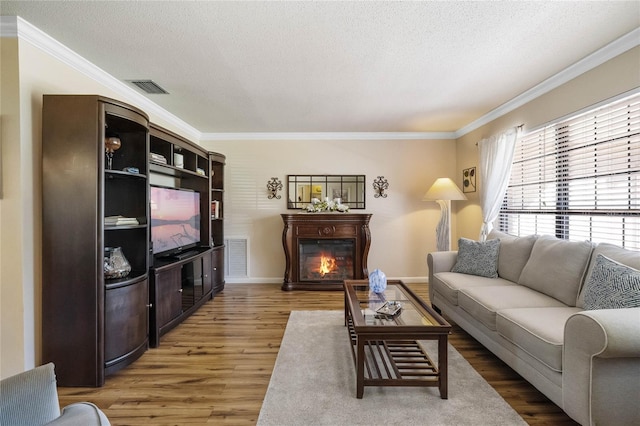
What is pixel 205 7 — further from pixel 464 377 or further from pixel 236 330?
pixel 464 377

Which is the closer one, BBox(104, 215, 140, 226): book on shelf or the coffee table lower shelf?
the coffee table lower shelf

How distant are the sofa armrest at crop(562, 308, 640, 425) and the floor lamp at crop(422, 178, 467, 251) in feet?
8.69

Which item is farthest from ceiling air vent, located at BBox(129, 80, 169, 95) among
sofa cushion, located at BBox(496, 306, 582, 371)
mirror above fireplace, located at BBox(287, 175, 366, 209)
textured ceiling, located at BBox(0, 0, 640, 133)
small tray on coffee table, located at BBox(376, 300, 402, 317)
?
sofa cushion, located at BBox(496, 306, 582, 371)

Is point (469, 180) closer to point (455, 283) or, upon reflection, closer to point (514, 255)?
point (514, 255)

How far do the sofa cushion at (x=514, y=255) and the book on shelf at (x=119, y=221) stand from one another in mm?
3396

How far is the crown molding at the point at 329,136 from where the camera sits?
15.4ft

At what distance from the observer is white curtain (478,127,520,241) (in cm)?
341

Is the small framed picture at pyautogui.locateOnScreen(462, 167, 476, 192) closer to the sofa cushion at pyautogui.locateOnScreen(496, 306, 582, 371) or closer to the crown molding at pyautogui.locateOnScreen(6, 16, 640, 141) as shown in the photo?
the crown molding at pyautogui.locateOnScreen(6, 16, 640, 141)

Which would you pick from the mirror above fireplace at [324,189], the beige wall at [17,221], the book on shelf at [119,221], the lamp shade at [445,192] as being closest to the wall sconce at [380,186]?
the mirror above fireplace at [324,189]

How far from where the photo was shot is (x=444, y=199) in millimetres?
4016

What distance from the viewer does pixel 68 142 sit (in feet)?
6.69

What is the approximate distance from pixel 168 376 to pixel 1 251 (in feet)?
4.62

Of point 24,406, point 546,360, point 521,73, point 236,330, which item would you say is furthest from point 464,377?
point 521,73

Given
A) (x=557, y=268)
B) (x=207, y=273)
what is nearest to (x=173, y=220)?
(x=207, y=273)
